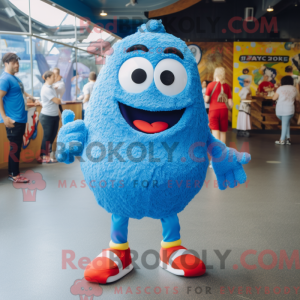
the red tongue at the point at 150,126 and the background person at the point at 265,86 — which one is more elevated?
the background person at the point at 265,86

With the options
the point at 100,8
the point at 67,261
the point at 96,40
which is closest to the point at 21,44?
the point at 100,8

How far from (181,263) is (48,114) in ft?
12.4

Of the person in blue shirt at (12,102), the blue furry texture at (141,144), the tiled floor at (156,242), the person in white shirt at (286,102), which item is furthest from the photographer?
the person in white shirt at (286,102)

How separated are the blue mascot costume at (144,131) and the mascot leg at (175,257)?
0.29 meters

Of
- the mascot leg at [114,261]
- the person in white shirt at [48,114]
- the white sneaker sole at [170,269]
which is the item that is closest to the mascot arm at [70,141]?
the mascot leg at [114,261]

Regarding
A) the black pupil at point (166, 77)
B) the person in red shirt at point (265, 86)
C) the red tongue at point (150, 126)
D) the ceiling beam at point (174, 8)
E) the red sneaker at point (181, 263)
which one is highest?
the ceiling beam at point (174, 8)

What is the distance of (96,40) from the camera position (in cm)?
984

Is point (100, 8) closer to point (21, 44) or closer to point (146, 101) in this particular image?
point (21, 44)

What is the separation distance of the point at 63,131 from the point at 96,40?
8.90 meters

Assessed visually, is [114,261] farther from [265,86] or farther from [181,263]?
[265,86]

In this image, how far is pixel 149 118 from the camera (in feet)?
5.06

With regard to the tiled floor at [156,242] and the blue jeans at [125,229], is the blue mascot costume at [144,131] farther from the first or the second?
the tiled floor at [156,242]

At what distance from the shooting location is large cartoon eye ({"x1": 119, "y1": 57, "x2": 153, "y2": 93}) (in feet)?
4.90

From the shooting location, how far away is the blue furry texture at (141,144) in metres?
1.48
